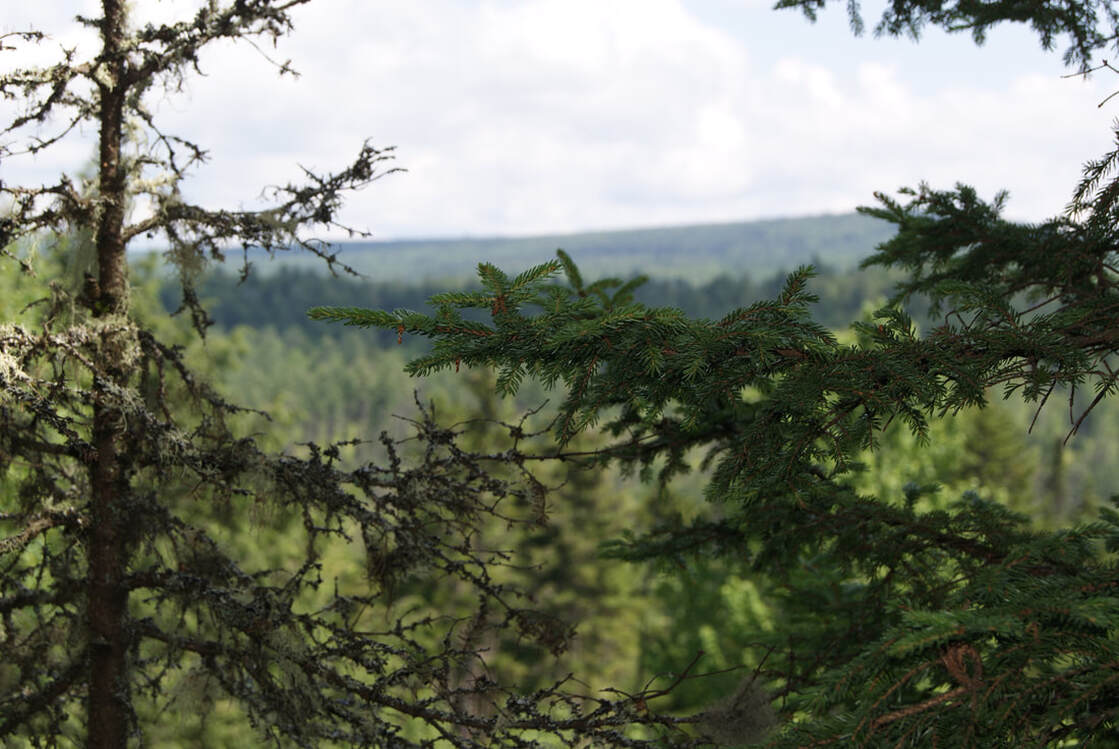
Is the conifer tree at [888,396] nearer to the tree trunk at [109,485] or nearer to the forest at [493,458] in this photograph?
the forest at [493,458]

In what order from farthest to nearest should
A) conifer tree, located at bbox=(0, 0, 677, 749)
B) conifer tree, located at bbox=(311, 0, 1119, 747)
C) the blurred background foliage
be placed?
the blurred background foliage < conifer tree, located at bbox=(0, 0, 677, 749) < conifer tree, located at bbox=(311, 0, 1119, 747)

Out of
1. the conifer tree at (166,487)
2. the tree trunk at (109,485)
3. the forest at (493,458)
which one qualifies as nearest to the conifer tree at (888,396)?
the forest at (493,458)

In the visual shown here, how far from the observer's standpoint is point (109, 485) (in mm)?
4797

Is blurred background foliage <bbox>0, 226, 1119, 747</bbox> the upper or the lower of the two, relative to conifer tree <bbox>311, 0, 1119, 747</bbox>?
lower

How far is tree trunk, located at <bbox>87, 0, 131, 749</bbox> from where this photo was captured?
4730mm

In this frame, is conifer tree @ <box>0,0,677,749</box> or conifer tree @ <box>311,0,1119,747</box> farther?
conifer tree @ <box>0,0,677,749</box>

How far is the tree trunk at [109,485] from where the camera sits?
15.5ft

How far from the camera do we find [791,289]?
2.83 m

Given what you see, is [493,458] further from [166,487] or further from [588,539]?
[588,539]

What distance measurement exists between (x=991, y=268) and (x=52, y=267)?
18502 mm

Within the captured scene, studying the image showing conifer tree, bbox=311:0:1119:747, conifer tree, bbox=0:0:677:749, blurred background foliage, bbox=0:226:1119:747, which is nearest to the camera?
conifer tree, bbox=311:0:1119:747

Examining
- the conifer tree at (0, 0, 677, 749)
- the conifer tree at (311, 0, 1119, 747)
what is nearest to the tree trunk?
the conifer tree at (0, 0, 677, 749)

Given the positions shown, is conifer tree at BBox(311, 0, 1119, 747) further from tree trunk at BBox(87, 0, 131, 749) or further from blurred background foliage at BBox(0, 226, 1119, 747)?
tree trunk at BBox(87, 0, 131, 749)

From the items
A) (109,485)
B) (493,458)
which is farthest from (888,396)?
(109,485)
